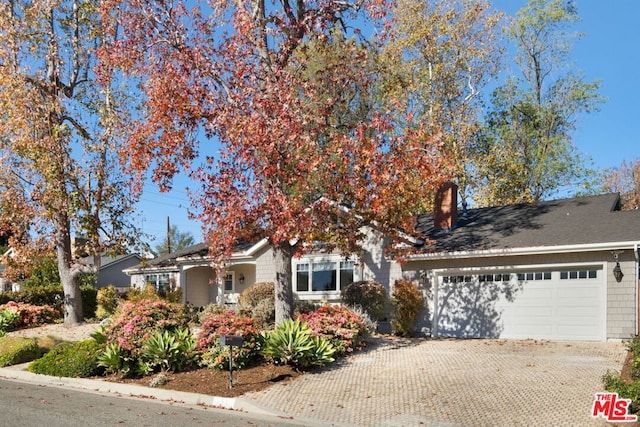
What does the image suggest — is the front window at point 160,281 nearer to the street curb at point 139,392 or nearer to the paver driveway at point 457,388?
the street curb at point 139,392

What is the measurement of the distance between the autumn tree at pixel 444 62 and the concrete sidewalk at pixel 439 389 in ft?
53.8

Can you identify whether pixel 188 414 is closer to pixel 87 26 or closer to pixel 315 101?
pixel 315 101

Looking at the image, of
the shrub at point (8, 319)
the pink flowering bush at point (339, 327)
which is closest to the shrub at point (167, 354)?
the pink flowering bush at point (339, 327)

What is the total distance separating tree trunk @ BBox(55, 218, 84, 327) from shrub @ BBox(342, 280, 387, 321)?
39.6ft

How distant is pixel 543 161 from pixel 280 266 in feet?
67.1

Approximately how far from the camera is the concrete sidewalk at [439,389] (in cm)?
957

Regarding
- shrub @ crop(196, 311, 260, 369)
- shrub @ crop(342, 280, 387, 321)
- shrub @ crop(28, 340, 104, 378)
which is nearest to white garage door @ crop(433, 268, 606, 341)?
shrub @ crop(342, 280, 387, 321)

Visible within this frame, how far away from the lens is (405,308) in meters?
19.1

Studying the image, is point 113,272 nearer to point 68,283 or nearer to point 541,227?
point 68,283

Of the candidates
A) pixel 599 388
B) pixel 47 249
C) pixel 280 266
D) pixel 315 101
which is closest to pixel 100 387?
pixel 280 266

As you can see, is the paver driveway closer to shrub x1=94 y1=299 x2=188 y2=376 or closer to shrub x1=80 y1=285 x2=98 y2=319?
shrub x1=94 y1=299 x2=188 y2=376

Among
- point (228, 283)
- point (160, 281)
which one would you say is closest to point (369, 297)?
point (228, 283)

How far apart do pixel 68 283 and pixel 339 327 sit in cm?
1487

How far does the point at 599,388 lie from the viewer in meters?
10.4
